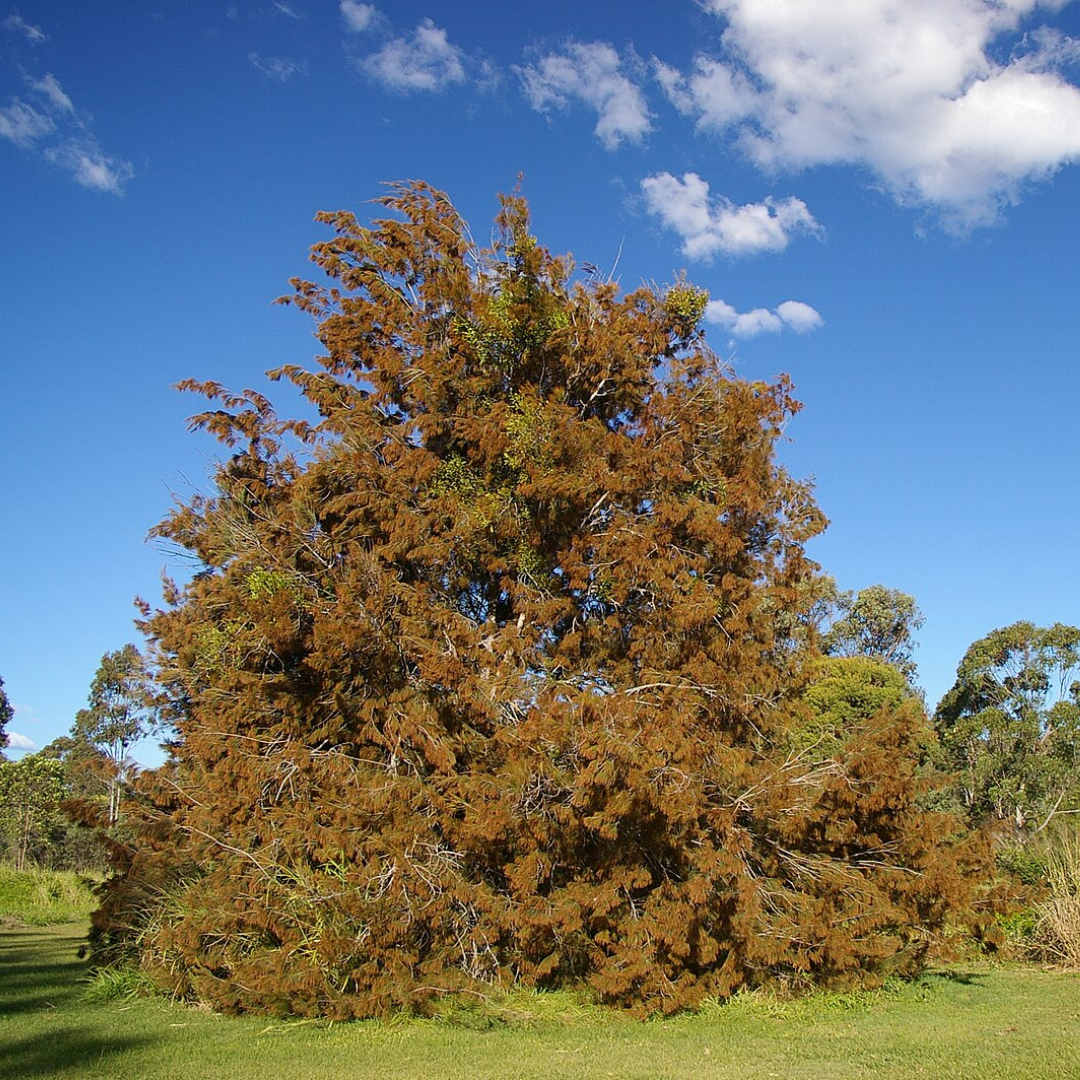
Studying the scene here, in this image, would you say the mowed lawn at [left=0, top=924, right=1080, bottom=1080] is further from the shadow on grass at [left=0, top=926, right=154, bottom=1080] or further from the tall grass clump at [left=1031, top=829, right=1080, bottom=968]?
the tall grass clump at [left=1031, top=829, right=1080, bottom=968]

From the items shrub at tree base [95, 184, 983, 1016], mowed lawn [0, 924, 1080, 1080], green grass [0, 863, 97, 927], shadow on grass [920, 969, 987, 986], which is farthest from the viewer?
green grass [0, 863, 97, 927]

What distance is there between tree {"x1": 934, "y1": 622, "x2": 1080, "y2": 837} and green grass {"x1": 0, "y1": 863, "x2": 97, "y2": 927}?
24148mm

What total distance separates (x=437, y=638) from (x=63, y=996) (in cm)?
552

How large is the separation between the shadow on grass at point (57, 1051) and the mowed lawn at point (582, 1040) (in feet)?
0.05

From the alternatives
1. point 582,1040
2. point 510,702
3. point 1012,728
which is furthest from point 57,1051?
point 1012,728

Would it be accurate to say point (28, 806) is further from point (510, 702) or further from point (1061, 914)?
point (1061, 914)

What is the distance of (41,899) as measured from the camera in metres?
21.0

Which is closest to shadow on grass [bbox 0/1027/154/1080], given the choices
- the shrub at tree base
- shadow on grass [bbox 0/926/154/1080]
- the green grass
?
shadow on grass [bbox 0/926/154/1080]

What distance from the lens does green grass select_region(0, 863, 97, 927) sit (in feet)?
65.3

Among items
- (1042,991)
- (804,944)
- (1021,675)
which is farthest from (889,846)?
(1021,675)

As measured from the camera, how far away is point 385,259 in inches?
460

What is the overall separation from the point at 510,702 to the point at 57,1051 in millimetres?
4790

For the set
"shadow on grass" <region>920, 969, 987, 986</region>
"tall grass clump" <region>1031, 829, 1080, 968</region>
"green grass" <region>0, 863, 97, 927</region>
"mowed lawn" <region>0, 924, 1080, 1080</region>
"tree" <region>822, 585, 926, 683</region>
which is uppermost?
"tree" <region>822, 585, 926, 683</region>

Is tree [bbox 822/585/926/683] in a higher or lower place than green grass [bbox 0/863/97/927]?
higher
